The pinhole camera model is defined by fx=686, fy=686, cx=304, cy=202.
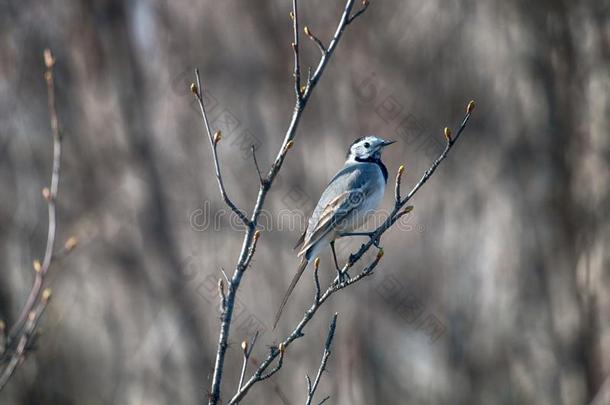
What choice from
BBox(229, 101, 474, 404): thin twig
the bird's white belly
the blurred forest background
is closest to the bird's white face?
the bird's white belly

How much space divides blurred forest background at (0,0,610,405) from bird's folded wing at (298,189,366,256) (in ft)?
14.8

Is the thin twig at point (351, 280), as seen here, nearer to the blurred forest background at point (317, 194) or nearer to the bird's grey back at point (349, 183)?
the bird's grey back at point (349, 183)

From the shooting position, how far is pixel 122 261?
40.2 feet

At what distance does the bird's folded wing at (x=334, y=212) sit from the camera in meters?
5.45

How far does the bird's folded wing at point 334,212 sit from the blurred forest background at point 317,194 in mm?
4519

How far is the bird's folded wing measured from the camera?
5.45 m

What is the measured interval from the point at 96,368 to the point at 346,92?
21.5 ft

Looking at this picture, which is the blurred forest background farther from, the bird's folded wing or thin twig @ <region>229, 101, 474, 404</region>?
thin twig @ <region>229, 101, 474, 404</region>

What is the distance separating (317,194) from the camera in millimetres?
10688

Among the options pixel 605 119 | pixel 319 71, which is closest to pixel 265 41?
pixel 605 119

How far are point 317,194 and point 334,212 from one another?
506 cm

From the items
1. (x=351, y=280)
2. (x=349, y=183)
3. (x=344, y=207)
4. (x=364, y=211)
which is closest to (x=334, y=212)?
(x=344, y=207)

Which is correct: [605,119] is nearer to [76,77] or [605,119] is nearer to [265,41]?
[265,41]

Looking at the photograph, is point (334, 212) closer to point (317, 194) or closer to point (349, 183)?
point (349, 183)
